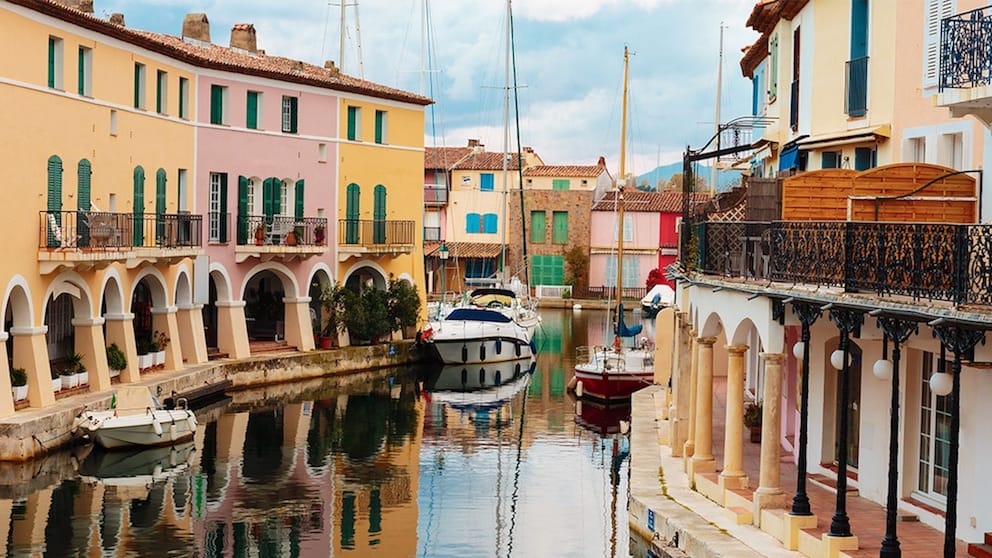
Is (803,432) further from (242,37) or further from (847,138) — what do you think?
(242,37)

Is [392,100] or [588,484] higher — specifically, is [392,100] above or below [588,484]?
above

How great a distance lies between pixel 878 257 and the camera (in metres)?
15.9

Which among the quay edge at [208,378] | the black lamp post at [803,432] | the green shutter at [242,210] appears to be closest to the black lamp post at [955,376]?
the black lamp post at [803,432]

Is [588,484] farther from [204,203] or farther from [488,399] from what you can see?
[204,203]

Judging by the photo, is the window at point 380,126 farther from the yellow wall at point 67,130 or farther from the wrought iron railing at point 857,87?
the wrought iron railing at point 857,87

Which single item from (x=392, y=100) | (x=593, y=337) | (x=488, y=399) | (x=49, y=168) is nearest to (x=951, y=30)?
(x=49, y=168)

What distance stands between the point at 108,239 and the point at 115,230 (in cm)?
52

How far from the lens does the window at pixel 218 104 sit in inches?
1737

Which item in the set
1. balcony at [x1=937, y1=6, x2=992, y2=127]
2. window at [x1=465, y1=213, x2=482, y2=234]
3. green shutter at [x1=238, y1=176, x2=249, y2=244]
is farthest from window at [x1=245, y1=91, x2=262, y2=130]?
window at [x1=465, y1=213, x2=482, y2=234]

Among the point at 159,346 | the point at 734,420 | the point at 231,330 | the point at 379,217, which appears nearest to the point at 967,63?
the point at 734,420

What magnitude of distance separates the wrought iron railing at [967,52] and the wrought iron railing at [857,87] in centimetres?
645

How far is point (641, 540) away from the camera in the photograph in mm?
22391

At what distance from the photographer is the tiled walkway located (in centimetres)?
1691

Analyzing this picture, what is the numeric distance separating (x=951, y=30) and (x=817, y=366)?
7.97m
